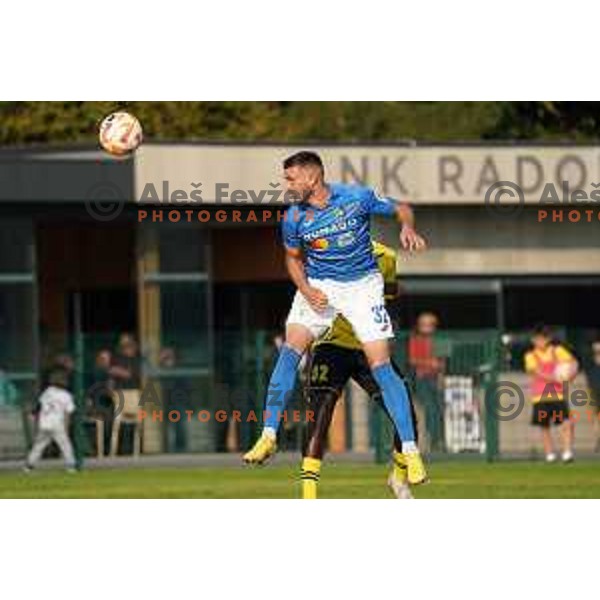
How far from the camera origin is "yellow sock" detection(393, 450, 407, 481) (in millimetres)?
19125

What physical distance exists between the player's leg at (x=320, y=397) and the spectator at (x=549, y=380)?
14.3 m

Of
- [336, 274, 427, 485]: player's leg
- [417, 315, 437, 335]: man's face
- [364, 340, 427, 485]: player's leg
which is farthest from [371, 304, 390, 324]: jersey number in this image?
[417, 315, 437, 335]: man's face

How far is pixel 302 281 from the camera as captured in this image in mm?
18828

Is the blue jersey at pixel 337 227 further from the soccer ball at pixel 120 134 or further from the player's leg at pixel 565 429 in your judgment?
the player's leg at pixel 565 429

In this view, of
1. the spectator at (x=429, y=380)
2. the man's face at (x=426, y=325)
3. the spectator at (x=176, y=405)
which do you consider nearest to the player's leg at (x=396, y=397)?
the spectator at (x=429, y=380)

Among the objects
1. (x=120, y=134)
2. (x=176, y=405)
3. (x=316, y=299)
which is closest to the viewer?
(x=316, y=299)

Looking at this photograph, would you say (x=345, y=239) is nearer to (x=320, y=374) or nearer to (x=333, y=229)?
(x=333, y=229)

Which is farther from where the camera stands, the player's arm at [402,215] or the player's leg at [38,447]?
the player's leg at [38,447]

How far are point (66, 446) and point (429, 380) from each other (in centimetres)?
523

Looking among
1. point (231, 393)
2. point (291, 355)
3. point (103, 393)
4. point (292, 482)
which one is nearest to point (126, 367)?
point (103, 393)

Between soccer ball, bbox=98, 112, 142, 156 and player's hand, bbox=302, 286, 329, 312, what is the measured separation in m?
6.77

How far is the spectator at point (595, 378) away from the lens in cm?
3606

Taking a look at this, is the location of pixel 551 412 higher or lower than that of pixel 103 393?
lower

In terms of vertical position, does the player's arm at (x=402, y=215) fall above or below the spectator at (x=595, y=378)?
above
